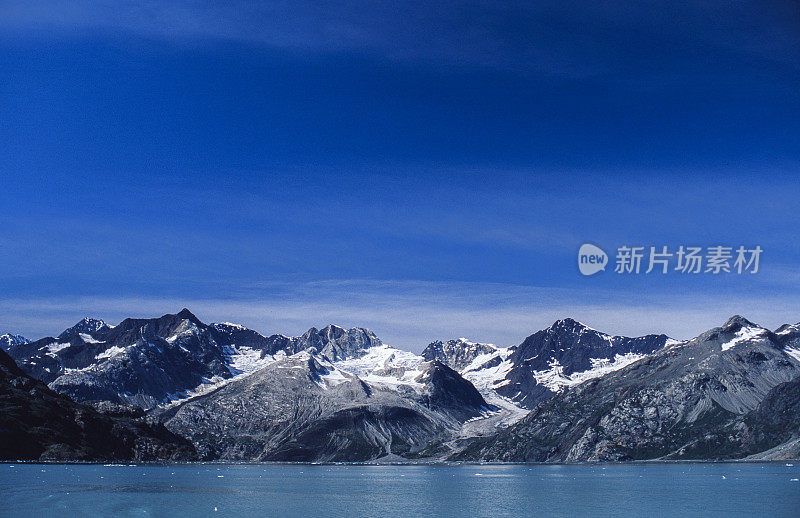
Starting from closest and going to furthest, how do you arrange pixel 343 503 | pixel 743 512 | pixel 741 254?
pixel 741 254 < pixel 743 512 < pixel 343 503

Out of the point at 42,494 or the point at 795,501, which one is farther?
the point at 42,494

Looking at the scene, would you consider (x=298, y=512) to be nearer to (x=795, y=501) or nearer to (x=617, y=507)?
(x=617, y=507)

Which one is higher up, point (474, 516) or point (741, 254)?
point (741, 254)

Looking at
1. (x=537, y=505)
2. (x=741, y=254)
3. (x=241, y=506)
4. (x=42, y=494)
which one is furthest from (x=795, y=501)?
(x=42, y=494)

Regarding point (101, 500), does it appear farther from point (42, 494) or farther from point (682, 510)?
point (682, 510)

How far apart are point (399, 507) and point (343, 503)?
16.7 meters

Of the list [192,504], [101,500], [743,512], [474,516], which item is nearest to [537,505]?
[474,516]

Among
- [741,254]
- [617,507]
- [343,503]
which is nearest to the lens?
[741,254]

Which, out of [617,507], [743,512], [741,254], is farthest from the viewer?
[617,507]

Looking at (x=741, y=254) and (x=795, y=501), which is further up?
(x=741, y=254)

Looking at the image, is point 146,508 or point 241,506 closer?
point 146,508

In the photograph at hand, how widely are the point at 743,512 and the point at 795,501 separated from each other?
2726 cm

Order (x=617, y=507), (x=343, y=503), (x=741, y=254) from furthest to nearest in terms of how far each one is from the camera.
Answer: (x=343, y=503)
(x=617, y=507)
(x=741, y=254)

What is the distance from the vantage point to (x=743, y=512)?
438 ft
